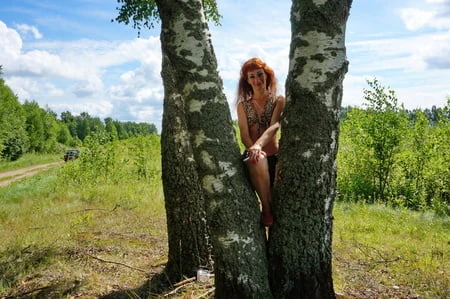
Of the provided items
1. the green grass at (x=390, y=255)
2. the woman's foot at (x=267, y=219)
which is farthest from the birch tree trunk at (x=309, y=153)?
the green grass at (x=390, y=255)

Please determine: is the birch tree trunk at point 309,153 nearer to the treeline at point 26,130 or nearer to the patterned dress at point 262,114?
the patterned dress at point 262,114

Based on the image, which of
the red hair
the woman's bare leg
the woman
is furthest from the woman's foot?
the red hair

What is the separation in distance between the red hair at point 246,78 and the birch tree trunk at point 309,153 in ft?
2.43

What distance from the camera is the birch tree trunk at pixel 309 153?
3.14 meters

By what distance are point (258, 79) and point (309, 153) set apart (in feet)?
3.77

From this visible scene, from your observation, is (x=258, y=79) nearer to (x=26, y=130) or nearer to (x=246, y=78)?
(x=246, y=78)

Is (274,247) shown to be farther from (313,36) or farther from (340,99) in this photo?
(313,36)

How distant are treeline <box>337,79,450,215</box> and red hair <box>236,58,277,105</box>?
1162 cm

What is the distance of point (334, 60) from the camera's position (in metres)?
3.15

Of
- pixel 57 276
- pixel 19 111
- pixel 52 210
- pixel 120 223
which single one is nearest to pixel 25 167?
pixel 19 111

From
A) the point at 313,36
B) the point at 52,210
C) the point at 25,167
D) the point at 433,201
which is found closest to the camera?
the point at 313,36

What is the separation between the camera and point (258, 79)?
4000mm

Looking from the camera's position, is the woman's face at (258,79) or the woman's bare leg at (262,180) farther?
the woman's face at (258,79)

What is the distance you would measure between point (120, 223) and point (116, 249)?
2.28 m
